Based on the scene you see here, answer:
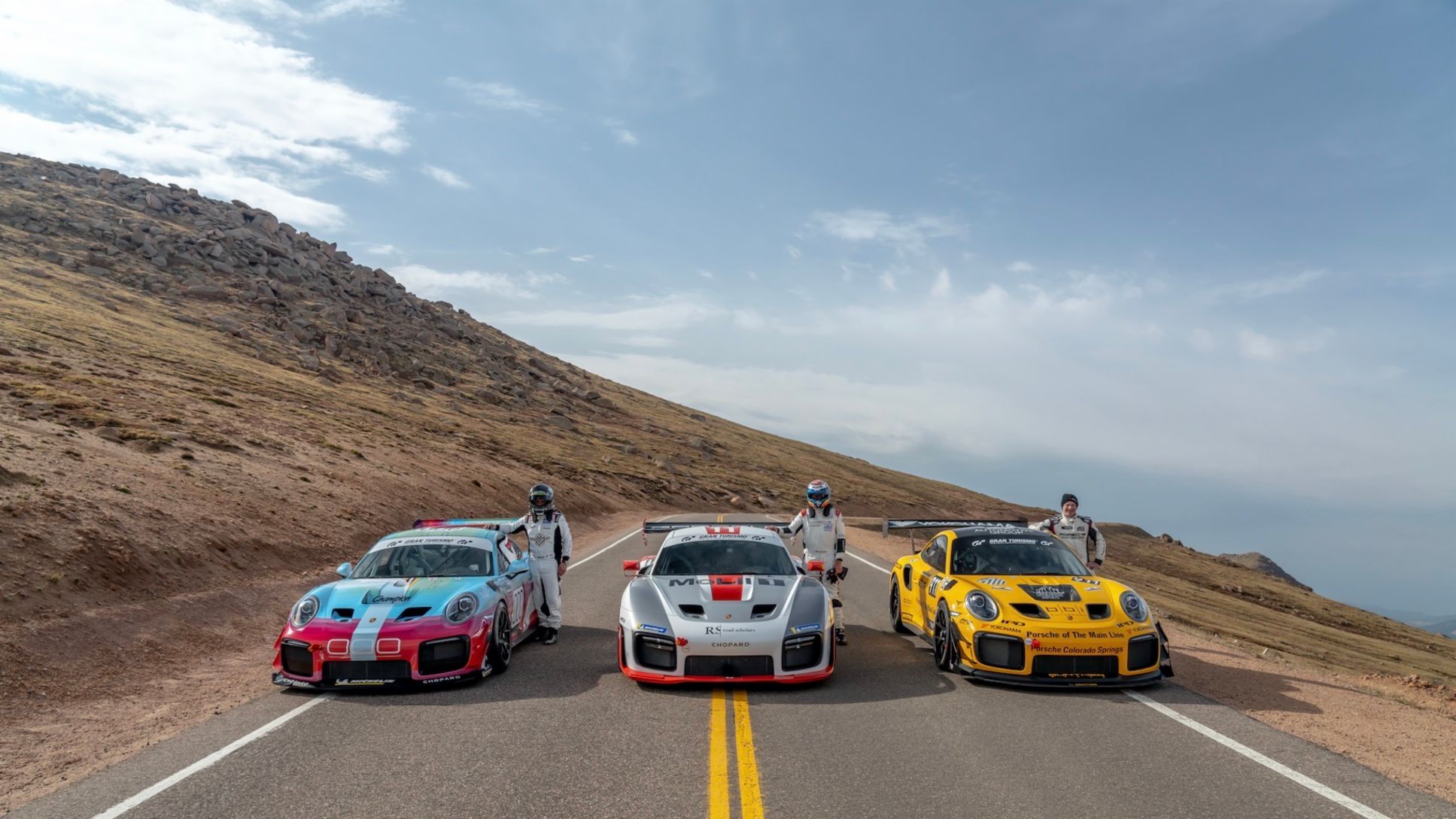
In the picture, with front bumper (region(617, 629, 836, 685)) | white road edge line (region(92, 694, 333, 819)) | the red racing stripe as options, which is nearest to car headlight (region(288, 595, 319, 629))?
white road edge line (region(92, 694, 333, 819))

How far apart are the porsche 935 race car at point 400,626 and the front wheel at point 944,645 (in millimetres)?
4441

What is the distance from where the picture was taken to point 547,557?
432 inches

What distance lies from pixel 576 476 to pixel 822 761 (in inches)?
1859

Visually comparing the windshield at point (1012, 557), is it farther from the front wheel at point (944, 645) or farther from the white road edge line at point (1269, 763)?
the white road edge line at point (1269, 763)

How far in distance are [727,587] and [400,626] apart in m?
3.07

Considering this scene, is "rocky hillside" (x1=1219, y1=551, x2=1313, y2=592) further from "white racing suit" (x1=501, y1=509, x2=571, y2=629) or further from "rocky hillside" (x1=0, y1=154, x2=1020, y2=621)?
"white racing suit" (x1=501, y1=509, x2=571, y2=629)

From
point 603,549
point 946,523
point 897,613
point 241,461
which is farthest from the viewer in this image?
point 603,549

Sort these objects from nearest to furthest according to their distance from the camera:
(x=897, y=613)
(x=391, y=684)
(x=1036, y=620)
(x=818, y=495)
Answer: (x=391, y=684) → (x=1036, y=620) → (x=818, y=495) → (x=897, y=613)

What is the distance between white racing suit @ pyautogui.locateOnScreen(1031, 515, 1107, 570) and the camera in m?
11.6

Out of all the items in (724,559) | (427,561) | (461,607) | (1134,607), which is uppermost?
(1134,607)

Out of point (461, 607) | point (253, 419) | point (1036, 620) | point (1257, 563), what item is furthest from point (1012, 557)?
point (1257, 563)

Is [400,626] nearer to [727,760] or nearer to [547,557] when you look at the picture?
[547,557]

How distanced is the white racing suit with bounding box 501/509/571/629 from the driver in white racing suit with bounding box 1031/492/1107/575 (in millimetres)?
6035

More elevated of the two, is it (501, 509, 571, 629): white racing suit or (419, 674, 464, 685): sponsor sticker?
(501, 509, 571, 629): white racing suit
